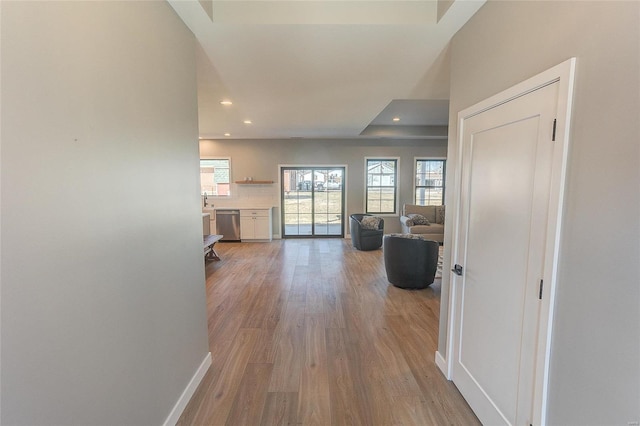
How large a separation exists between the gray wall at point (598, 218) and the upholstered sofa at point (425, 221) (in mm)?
4950

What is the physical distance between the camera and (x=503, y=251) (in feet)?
4.99

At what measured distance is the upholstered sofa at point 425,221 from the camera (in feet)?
19.7

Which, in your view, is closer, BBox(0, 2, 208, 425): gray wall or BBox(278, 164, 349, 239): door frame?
BBox(0, 2, 208, 425): gray wall

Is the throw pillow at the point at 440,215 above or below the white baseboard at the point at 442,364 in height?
above

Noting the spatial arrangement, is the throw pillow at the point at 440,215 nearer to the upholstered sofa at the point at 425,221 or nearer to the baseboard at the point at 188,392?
the upholstered sofa at the point at 425,221

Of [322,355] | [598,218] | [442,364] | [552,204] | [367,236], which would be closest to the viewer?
[598,218]

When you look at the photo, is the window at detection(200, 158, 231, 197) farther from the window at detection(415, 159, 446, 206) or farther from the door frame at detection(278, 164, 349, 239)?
the window at detection(415, 159, 446, 206)

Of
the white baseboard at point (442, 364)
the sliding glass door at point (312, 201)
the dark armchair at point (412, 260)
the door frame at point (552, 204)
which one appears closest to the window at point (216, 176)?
the sliding glass door at point (312, 201)

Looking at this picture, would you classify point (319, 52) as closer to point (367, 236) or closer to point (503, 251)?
point (503, 251)

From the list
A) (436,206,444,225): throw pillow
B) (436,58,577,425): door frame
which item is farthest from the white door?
(436,206,444,225): throw pillow

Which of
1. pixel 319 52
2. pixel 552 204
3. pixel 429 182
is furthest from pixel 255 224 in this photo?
pixel 552 204

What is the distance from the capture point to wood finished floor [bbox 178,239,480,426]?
5.93 ft

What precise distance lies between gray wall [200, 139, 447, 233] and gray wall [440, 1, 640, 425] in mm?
6297

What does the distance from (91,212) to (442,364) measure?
8.24 ft
